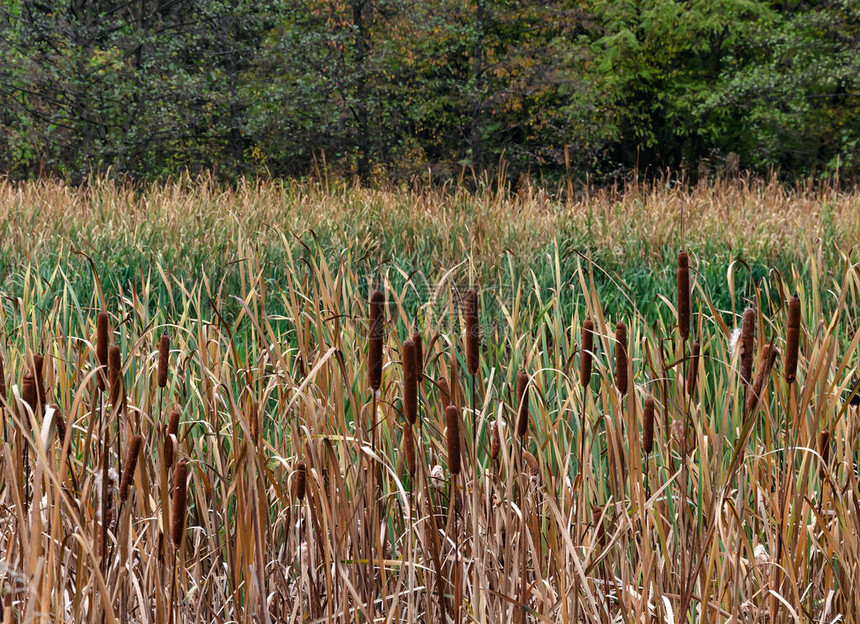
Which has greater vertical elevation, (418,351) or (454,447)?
Result: (418,351)

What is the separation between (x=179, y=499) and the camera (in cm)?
103

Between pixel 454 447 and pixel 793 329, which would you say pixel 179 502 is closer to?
pixel 454 447

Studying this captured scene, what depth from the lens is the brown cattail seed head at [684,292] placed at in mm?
1156

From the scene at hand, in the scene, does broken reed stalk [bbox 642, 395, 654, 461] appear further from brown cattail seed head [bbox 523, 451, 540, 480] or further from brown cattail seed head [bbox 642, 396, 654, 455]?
brown cattail seed head [bbox 523, 451, 540, 480]

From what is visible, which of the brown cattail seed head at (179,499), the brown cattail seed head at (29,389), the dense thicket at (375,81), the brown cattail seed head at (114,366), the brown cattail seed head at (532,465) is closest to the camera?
the brown cattail seed head at (179,499)

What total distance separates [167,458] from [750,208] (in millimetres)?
6198

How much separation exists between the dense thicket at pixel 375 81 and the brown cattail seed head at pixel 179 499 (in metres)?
11.6

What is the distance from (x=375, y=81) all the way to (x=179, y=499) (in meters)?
14.7

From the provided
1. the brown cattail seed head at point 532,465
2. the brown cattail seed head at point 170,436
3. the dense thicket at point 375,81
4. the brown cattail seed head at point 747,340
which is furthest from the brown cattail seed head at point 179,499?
the dense thicket at point 375,81

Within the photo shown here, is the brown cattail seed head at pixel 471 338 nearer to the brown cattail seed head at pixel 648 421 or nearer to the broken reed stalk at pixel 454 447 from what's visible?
the broken reed stalk at pixel 454 447

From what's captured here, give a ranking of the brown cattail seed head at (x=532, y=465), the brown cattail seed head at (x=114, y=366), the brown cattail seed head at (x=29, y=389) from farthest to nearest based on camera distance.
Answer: the brown cattail seed head at (x=532, y=465) → the brown cattail seed head at (x=29, y=389) → the brown cattail seed head at (x=114, y=366)

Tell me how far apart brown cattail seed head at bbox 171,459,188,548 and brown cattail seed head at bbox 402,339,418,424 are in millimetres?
288

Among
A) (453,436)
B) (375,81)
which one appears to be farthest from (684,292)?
(375,81)

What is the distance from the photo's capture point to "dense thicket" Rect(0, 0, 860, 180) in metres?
13.2
